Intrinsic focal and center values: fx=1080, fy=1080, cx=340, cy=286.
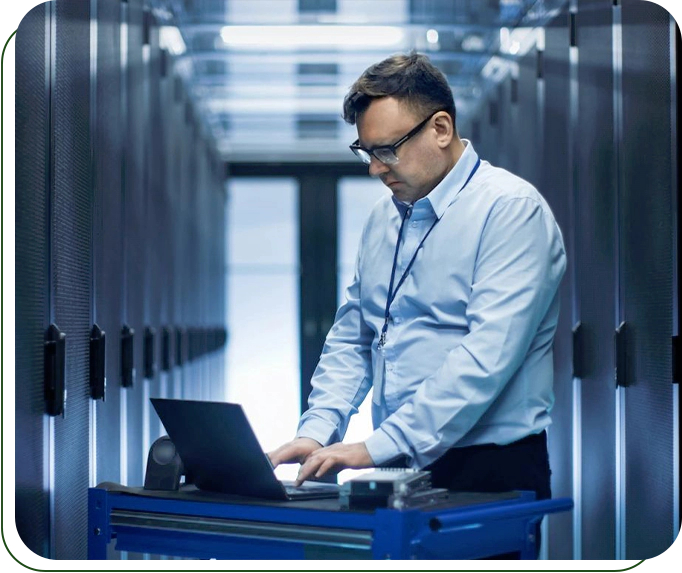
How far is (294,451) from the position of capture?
238 cm

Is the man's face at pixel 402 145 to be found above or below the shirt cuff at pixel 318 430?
above

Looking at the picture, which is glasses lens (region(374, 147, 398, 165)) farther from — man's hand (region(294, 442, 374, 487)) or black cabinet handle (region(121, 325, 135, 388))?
black cabinet handle (region(121, 325, 135, 388))

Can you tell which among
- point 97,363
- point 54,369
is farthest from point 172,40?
point 54,369

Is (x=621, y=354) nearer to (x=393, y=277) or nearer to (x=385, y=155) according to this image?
(x=393, y=277)

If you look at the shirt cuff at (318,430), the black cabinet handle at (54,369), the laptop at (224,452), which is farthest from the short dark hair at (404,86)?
the black cabinet handle at (54,369)

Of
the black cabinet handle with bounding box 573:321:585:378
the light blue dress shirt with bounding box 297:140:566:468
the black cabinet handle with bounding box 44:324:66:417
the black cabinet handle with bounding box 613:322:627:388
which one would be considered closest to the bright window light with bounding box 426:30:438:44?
the black cabinet handle with bounding box 573:321:585:378

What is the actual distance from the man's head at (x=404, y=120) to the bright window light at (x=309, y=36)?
3656mm

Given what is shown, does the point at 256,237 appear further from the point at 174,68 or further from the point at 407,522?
the point at 407,522

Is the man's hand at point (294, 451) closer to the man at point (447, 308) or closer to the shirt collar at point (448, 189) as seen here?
the man at point (447, 308)

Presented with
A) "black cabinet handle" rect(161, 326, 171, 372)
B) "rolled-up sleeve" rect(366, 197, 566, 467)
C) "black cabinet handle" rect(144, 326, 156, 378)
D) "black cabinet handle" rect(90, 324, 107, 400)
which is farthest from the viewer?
"black cabinet handle" rect(161, 326, 171, 372)

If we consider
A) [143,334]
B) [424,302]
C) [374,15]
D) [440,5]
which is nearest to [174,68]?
[374,15]

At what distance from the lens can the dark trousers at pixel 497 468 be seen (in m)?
2.41

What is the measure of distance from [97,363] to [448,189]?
145 cm

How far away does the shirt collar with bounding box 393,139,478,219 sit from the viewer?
8.29 ft
